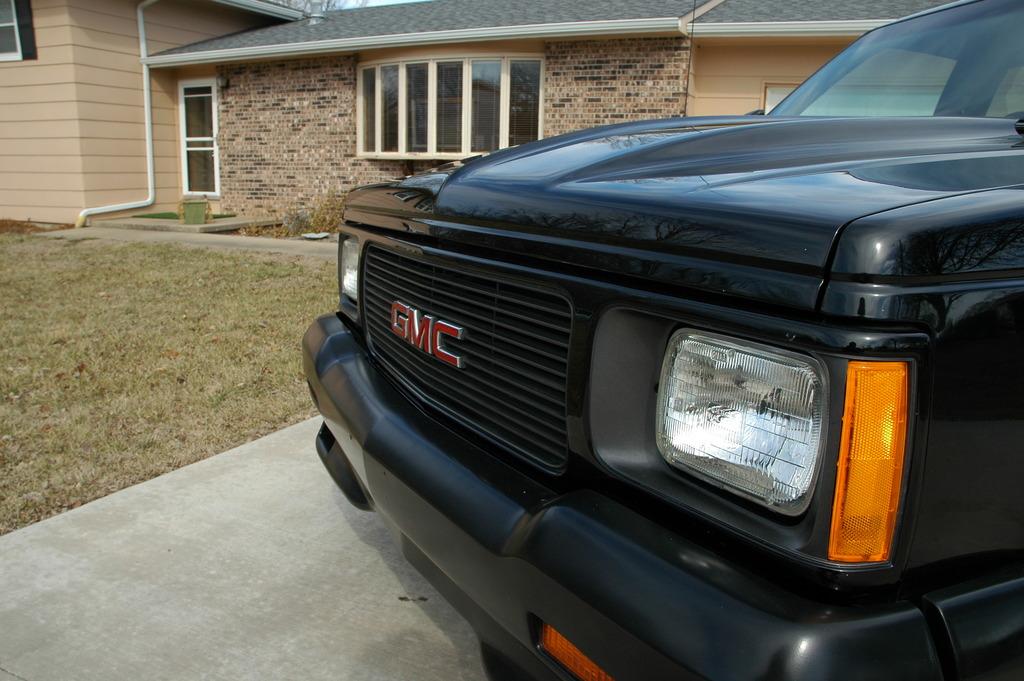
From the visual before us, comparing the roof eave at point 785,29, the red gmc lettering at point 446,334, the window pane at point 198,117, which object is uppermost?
the roof eave at point 785,29

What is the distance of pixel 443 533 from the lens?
1627mm

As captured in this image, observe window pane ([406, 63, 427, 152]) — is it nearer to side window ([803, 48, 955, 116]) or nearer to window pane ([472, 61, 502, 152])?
window pane ([472, 61, 502, 152])

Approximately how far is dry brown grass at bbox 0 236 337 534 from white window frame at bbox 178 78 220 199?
21.3 ft

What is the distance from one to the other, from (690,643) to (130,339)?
5.30m

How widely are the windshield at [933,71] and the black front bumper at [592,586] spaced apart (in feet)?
5.65

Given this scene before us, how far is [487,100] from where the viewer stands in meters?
11.9

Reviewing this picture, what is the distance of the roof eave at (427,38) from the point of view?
404 inches

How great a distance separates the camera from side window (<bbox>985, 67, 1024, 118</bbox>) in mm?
2248

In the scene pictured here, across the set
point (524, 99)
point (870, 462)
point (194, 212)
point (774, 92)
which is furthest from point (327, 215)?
point (870, 462)

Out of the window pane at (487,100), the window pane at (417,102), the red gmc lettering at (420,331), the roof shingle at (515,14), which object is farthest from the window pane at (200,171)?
the red gmc lettering at (420,331)

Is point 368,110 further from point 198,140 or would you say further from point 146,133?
point 146,133

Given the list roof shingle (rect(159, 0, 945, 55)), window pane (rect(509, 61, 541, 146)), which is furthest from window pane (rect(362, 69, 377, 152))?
window pane (rect(509, 61, 541, 146))

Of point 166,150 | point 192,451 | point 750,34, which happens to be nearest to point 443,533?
point 192,451

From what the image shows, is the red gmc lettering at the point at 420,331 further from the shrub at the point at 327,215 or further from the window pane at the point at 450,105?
the shrub at the point at 327,215
